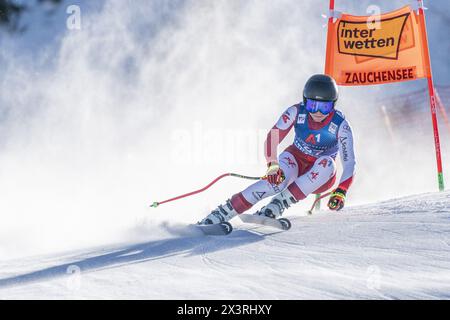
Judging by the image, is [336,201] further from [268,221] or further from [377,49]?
[377,49]

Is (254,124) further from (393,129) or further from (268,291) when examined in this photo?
(268,291)

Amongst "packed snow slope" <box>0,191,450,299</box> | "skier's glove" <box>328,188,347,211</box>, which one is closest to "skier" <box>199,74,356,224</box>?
"skier's glove" <box>328,188,347,211</box>

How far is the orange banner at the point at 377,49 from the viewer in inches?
252

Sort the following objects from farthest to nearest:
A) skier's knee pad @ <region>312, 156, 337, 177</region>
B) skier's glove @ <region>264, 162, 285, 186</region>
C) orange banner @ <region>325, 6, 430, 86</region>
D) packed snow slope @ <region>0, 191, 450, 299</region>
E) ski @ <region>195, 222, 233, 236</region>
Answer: orange banner @ <region>325, 6, 430, 86</region>
skier's knee pad @ <region>312, 156, 337, 177</region>
skier's glove @ <region>264, 162, 285, 186</region>
ski @ <region>195, 222, 233, 236</region>
packed snow slope @ <region>0, 191, 450, 299</region>

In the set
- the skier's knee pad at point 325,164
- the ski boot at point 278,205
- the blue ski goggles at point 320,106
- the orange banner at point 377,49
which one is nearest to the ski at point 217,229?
the ski boot at point 278,205

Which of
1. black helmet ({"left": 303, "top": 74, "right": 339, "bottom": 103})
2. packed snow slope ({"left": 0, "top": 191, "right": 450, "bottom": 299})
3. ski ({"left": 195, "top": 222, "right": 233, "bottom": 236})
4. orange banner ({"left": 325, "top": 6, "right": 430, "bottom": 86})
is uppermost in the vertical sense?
orange banner ({"left": 325, "top": 6, "right": 430, "bottom": 86})

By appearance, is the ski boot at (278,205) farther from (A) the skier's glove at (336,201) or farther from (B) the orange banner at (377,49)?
Result: (B) the orange banner at (377,49)

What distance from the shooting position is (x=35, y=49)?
1983cm

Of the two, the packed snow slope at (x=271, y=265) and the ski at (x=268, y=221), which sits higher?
the ski at (x=268, y=221)

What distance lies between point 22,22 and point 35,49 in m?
1.38

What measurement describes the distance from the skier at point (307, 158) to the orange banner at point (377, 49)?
60.0 inches

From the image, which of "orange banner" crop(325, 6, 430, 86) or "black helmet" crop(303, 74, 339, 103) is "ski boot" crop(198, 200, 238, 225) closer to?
"black helmet" crop(303, 74, 339, 103)

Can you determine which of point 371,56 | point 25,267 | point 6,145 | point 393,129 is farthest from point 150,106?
point 25,267

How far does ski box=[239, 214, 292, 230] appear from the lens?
15.3 ft
